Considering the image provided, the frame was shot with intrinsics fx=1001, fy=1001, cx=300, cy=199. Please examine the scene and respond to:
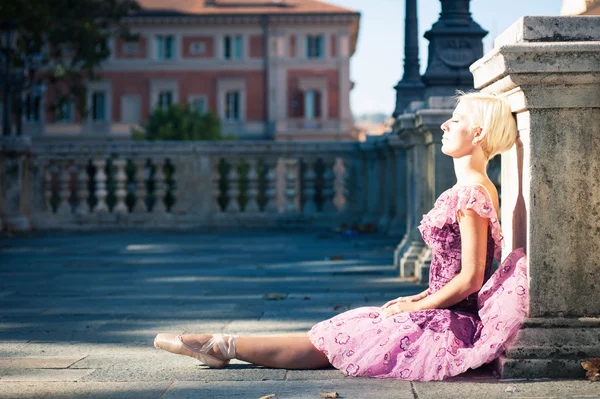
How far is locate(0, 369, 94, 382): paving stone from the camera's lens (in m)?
4.46

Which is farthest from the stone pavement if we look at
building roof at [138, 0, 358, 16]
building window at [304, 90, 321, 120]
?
building roof at [138, 0, 358, 16]

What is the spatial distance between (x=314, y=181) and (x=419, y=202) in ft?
26.2

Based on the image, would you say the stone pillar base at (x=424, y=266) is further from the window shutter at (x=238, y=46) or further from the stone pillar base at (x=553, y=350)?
the window shutter at (x=238, y=46)

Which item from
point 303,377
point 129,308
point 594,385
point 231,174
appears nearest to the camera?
point 594,385

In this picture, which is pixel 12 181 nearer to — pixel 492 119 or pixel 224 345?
pixel 224 345

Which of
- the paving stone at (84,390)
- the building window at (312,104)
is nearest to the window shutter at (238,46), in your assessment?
the building window at (312,104)

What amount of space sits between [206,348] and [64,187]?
12.3 metres

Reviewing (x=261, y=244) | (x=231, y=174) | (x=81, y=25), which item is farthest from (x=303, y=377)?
(x=81, y=25)

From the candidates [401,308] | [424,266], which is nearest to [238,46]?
[424,266]

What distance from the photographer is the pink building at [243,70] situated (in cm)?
6425

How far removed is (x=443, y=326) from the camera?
4.39m

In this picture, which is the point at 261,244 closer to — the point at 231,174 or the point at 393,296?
the point at 231,174

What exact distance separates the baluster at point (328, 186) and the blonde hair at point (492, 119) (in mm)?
12022

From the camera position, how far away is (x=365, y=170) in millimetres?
16531
